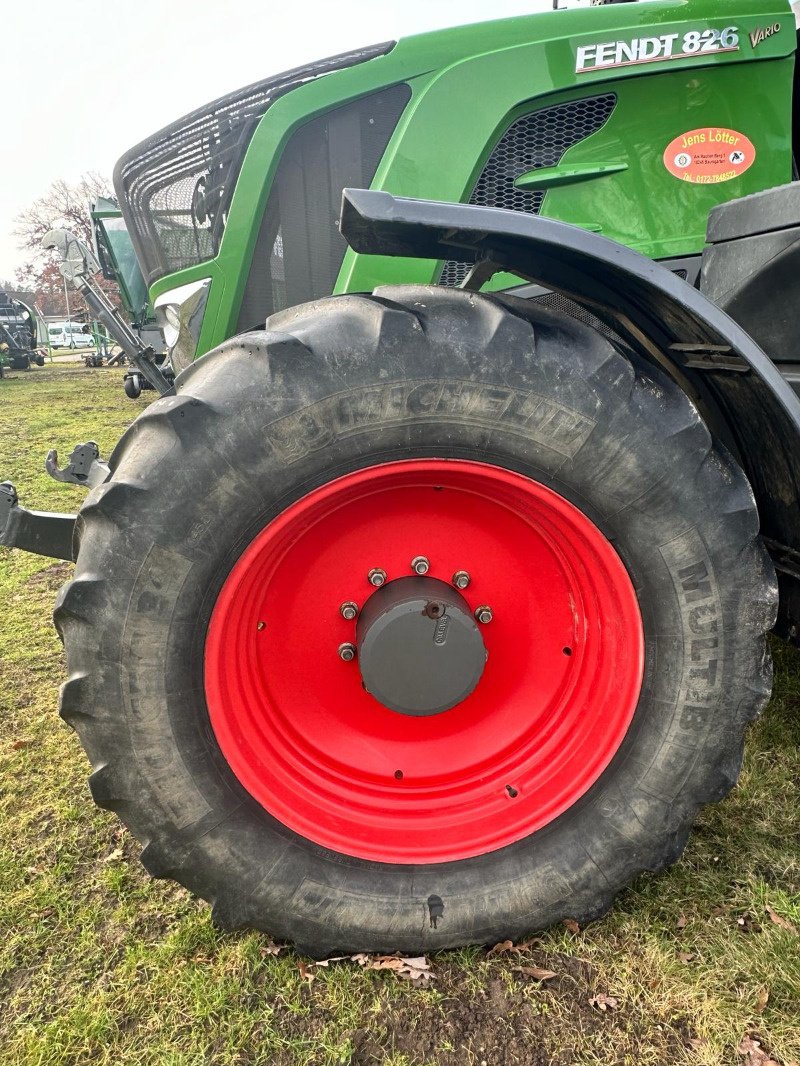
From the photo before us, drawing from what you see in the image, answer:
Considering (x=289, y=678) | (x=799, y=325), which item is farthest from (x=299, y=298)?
(x=799, y=325)

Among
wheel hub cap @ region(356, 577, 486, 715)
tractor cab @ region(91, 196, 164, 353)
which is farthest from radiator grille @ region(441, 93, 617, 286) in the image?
tractor cab @ region(91, 196, 164, 353)

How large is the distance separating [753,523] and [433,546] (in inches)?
30.5

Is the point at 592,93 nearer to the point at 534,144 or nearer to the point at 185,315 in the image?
the point at 534,144

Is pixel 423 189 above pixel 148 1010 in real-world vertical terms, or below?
above

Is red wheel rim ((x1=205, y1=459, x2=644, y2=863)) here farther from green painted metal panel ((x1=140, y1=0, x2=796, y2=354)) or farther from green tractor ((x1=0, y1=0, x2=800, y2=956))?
green painted metal panel ((x1=140, y1=0, x2=796, y2=354))

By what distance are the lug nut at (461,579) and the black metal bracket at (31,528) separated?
1221mm

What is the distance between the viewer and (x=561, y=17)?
209cm

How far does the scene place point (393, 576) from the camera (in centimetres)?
186

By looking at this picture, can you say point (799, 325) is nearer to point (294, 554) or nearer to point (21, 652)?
point (294, 554)

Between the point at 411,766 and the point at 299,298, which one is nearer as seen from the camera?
the point at 411,766

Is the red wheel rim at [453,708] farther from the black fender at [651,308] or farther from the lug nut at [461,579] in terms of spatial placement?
the black fender at [651,308]

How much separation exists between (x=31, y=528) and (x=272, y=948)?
4.74ft

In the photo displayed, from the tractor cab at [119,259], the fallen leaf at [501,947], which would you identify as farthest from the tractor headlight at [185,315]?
the tractor cab at [119,259]

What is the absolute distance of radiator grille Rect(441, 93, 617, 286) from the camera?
83.8 inches
